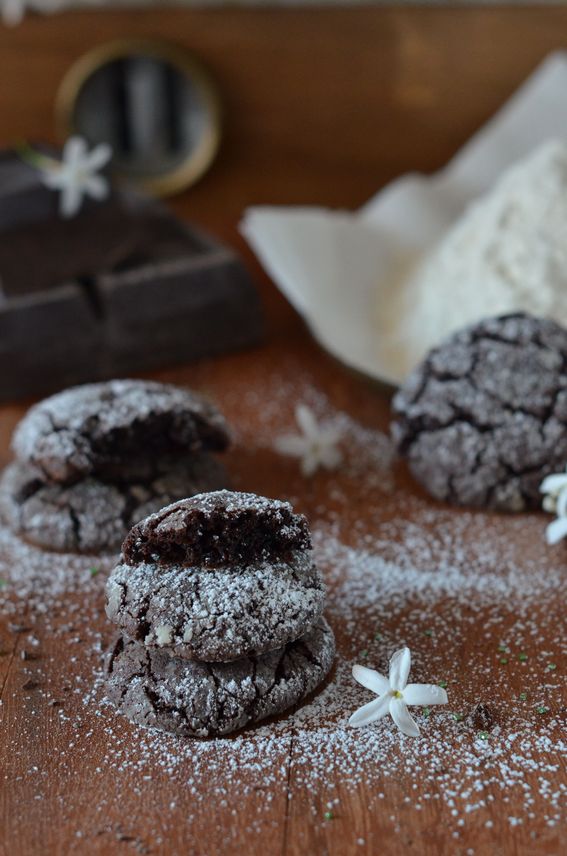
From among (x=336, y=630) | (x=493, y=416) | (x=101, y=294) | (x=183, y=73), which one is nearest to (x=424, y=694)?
(x=336, y=630)

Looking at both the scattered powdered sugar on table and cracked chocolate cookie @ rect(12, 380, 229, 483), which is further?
cracked chocolate cookie @ rect(12, 380, 229, 483)

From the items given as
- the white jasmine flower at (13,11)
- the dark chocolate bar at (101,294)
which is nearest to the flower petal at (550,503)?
the dark chocolate bar at (101,294)

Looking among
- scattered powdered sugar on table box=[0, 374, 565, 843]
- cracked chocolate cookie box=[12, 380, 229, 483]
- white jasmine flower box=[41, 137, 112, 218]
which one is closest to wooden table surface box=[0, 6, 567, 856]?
scattered powdered sugar on table box=[0, 374, 565, 843]

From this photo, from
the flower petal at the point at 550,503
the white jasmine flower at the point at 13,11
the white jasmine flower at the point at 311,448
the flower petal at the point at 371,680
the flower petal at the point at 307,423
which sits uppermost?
the white jasmine flower at the point at 13,11

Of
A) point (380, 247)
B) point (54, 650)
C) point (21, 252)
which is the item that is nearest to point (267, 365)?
point (380, 247)

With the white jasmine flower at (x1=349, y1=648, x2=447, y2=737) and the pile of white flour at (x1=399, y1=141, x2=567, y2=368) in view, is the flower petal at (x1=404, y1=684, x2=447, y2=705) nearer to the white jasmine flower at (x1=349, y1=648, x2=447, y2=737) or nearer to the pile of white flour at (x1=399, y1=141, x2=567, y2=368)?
the white jasmine flower at (x1=349, y1=648, x2=447, y2=737)

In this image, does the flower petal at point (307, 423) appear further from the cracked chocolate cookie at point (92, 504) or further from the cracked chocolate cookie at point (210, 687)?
the cracked chocolate cookie at point (210, 687)

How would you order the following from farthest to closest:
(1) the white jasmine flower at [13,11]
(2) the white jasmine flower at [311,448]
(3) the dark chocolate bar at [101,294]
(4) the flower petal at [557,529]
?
(1) the white jasmine flower at [13,11]
(3) the dark chocolate bar at [101,294]
(2) the white jasmine flower at [311,448]
(4) the flower petal at [557,529]
